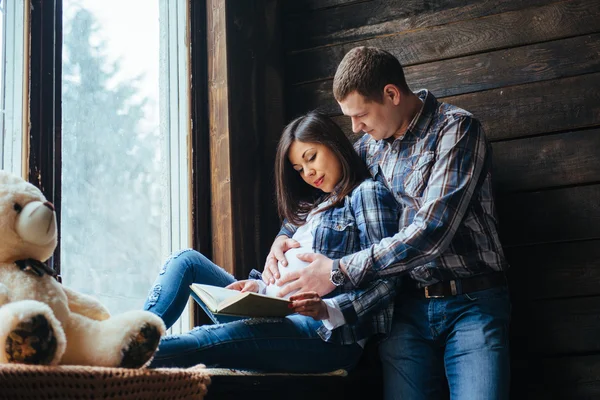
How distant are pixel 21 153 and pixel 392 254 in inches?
34.9

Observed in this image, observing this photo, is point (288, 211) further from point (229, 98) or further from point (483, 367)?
point (483, 367)

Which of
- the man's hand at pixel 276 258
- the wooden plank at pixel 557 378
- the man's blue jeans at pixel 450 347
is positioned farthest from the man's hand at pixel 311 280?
the wooden plank at pixel 557 378

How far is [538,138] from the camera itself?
2156 millimetres

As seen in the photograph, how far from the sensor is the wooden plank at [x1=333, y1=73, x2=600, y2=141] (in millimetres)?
2119

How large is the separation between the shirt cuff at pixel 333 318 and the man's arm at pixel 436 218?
81 millimetres

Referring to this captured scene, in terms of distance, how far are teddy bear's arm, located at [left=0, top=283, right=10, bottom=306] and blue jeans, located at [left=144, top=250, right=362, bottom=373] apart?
56 cm

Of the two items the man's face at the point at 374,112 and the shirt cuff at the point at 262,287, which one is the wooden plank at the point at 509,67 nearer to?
the man's face at the point at 374,112

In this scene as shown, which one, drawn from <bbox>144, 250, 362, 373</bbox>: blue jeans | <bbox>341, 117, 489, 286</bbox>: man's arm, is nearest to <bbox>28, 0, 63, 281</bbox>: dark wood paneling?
<bbox>144, 250, 362, 373</bbox>: blue jeans

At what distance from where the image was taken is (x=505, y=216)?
7.07 ft

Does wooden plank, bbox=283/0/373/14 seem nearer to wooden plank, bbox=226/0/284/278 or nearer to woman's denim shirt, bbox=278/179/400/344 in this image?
wooden plank, bbox=226/0/284/278

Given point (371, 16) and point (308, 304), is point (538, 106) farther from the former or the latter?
point (308, 304)

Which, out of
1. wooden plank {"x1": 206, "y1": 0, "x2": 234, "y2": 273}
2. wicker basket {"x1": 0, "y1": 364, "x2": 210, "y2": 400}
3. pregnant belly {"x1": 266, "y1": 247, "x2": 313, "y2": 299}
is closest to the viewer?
wicker basket {"x1": 0, "y1": 364, "x2": 210, "y2": 400}

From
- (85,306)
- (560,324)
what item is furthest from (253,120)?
(85,306)

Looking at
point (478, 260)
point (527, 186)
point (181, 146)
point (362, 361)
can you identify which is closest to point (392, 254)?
point (478, 260)
